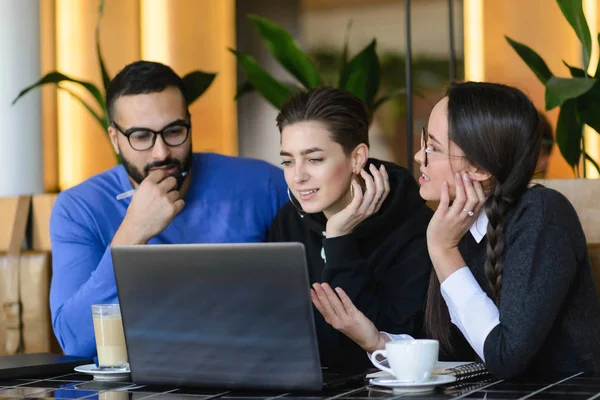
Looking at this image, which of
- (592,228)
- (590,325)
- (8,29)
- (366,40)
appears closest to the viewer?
(590,325)

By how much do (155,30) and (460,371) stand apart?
130 inches

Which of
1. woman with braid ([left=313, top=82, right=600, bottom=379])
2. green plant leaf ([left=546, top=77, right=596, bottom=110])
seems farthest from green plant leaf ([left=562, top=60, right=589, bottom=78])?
woman with braid ([left=313, top=82, right=600, bottom=379])

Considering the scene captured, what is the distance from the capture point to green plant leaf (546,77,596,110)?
87.1 inches

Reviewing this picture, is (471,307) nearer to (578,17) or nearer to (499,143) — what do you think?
(499,143)

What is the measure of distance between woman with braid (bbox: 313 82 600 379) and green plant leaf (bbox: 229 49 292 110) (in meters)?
1.38

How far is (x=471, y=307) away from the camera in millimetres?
1555

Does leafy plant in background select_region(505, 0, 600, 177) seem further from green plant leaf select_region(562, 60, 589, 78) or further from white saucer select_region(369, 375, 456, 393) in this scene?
white saucer select_region(369, 375, 456, 393)

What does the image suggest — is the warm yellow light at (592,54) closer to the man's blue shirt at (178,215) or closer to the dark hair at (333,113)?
the man's blue shirt at (178,215)

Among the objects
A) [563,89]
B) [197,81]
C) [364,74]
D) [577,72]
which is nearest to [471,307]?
[563,89]

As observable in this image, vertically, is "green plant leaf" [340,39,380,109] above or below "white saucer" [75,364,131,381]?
above

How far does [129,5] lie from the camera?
4406mm

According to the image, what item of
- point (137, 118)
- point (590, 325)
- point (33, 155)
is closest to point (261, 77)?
point (137, 118)

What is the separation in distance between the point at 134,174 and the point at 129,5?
227 cm

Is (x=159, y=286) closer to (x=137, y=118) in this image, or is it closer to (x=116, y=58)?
(x=137, y=118)
